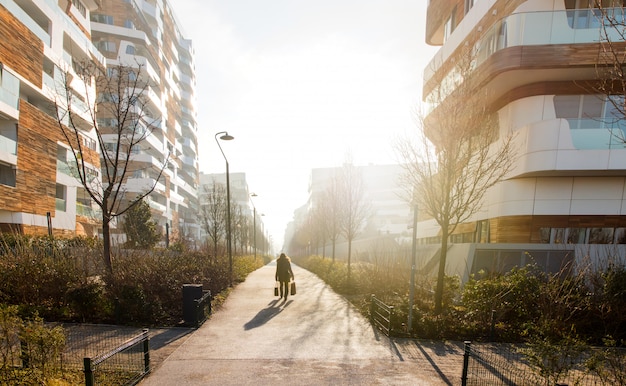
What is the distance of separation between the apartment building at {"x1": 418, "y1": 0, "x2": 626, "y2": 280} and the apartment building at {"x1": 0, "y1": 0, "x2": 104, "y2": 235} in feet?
67.3

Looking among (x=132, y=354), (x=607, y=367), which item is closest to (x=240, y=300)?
(x=132, y=354)

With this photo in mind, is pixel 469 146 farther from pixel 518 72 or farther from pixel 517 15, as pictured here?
pixel 517 15

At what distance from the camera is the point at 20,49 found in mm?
20016

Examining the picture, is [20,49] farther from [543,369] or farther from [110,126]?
[543,369]

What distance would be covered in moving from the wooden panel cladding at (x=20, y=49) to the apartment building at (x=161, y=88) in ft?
29.8

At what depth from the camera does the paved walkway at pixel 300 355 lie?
17.3 ft

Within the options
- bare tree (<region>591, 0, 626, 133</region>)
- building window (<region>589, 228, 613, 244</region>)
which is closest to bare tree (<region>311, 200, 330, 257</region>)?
building window (<region>589, 228, 613, 244</region>)

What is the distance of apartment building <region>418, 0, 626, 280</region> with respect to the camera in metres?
11.6

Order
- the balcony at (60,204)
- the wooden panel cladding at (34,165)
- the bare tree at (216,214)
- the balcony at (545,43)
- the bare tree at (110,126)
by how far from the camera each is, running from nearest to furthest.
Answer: the bare tree at (110,126) → the balcony at (545,43) → the wooden panel cladding at (34,165) → the bare tree at (216,214) → the balcony at (60,204)

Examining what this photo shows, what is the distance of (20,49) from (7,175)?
806 cm

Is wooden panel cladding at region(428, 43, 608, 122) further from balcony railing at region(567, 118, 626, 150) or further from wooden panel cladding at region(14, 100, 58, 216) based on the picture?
wooden panel cladding at region(14, 100, 58, 216)

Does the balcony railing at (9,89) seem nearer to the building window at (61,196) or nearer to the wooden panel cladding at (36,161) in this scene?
the wooden panel cladding at (36,161)

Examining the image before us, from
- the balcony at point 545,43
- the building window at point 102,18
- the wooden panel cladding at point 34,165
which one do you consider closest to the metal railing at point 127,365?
the balcony at point 545,43

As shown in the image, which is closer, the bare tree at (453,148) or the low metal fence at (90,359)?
the low metal fence at (90,359)
